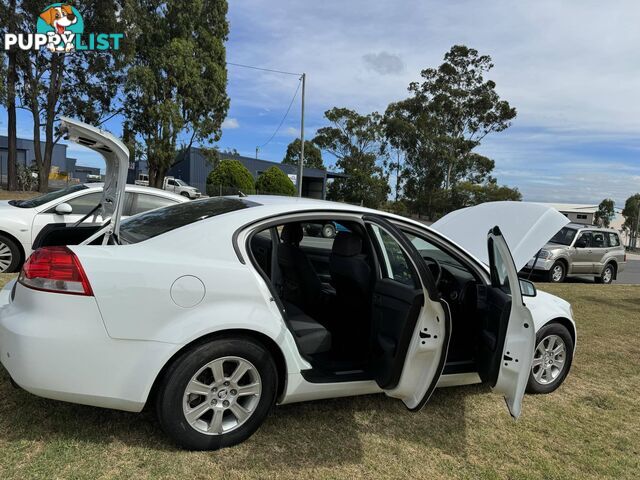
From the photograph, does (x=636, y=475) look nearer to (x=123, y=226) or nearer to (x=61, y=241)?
(x=123, y=226)

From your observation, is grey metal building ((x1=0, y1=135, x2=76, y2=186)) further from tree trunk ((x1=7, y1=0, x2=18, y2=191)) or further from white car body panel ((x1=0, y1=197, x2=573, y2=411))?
white car body panel ((x1=0, y1=197, x2=573, y2=411))

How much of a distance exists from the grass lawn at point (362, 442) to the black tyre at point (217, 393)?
11 cm

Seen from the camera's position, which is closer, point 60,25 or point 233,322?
point 233,322

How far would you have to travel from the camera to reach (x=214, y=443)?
8.84 feet

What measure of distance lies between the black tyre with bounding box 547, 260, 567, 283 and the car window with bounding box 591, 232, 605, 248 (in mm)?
1312

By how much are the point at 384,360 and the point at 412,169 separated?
42300 mm

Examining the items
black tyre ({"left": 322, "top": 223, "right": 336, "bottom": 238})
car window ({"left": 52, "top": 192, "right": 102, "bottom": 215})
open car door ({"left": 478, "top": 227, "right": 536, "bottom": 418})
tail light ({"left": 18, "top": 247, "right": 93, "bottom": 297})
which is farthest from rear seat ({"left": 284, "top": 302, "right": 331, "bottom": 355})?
car window ({"left": 52, "top": 192, "right": 102, "bottom": 215})

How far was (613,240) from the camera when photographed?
13.1m

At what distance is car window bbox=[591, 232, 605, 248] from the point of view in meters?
12.5

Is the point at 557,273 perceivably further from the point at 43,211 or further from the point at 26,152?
the point at 26,152

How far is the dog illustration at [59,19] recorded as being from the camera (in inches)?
784

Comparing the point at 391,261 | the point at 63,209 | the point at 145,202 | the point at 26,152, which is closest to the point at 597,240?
the point at 391,261

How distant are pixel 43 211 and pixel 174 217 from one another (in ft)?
15.4

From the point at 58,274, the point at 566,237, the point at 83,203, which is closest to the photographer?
the point at 58,274
